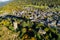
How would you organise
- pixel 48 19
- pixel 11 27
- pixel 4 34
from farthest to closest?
pixel 48 19, pixel 11 27, pixel 4 34

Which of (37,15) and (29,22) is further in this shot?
(37,15)

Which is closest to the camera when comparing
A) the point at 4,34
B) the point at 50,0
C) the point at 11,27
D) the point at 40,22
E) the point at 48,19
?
the point at 4,34

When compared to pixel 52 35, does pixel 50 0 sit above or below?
below

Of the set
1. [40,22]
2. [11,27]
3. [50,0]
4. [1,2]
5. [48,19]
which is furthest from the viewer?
[50,0]

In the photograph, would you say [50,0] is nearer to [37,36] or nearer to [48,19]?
[48,19]

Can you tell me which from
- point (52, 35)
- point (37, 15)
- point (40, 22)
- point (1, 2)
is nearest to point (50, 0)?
point (1, 2)

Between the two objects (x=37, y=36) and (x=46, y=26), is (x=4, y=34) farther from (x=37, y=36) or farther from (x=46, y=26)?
(x=46, y=26)

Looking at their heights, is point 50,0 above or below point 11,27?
below

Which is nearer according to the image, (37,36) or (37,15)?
(37,36)

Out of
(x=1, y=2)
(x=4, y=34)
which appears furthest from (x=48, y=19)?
(x=1, y=2)
